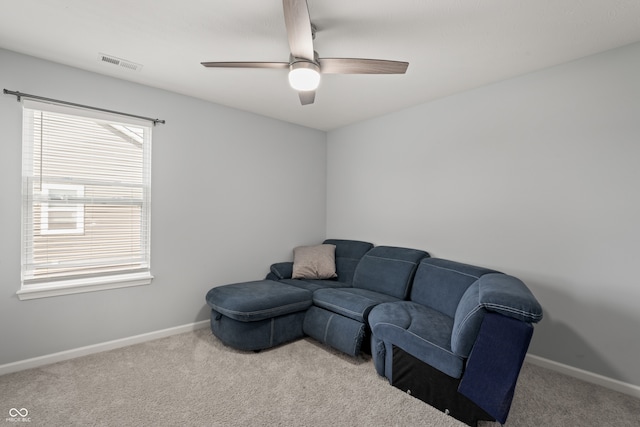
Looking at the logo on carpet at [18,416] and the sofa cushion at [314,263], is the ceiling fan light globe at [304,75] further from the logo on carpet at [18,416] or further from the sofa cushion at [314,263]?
the logo on carpet at [18,416]

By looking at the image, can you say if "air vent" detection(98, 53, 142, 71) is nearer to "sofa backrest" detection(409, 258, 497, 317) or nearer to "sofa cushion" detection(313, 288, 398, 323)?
"sofa cushion" detection(313, 288, 398, 323)

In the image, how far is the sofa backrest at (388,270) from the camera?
313 cm

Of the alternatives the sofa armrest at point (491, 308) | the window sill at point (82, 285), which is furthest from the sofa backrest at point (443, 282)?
the window sill at point (82, 285)

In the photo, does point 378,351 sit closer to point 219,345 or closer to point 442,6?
point 219,345

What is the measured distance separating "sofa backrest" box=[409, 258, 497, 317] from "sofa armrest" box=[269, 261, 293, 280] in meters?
1.54

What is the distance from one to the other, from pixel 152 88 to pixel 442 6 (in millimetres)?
2709

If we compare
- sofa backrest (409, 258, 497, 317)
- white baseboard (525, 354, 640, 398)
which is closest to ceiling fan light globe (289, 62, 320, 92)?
sofa backrest (409, 258, 497, 317)

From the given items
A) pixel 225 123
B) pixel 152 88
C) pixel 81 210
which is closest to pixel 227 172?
pixel 225 123

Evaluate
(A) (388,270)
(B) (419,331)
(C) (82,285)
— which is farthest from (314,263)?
(C) (82,285)

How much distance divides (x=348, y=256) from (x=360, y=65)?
8.24 ft

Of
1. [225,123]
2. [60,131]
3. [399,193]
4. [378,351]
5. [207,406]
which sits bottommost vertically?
[207,406]

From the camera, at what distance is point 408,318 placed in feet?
7.95

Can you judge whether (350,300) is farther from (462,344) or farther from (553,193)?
(553,193)

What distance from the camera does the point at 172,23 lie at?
1996mm
